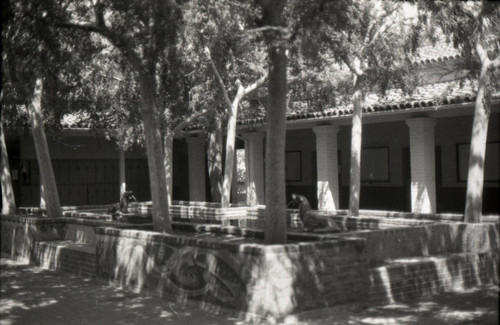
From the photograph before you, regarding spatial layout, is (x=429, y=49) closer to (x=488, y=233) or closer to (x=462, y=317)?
(x=488, y=233)

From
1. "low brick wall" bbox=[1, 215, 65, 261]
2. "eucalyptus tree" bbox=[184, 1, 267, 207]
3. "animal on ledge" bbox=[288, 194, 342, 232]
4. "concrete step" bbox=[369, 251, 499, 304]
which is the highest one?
"eucalyptus tree" bbox=[184, 1, 267, 207]

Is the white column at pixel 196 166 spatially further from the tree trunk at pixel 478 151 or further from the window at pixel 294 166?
the tree trunk at pixel 478 151

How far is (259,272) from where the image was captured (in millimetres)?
7289

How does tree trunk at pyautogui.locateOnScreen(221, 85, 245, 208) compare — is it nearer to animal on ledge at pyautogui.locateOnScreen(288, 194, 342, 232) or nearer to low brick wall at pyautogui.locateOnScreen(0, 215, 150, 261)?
low brick wall at pyautogui.locateOnScreen(0, 215, 150, 261)

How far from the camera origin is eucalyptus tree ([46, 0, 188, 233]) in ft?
31.8

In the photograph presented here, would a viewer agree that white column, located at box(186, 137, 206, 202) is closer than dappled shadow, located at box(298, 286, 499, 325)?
No

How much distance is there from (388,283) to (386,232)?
1529 millimetres

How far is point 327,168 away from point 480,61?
6949 mm

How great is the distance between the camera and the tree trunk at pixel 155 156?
1022 cm

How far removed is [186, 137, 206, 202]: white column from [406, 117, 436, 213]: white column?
10870mm

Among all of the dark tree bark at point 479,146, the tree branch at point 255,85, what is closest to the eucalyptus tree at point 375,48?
the dark tree bark at point 479,146

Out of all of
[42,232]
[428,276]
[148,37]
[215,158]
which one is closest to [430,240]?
[428,276]

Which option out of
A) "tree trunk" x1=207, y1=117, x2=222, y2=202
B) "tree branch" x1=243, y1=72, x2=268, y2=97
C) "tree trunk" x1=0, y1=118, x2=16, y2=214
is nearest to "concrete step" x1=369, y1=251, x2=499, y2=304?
"tree branch" x1=243, y1=72, x2=268, y2=97

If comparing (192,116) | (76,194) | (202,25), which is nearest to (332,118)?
(192,116)
